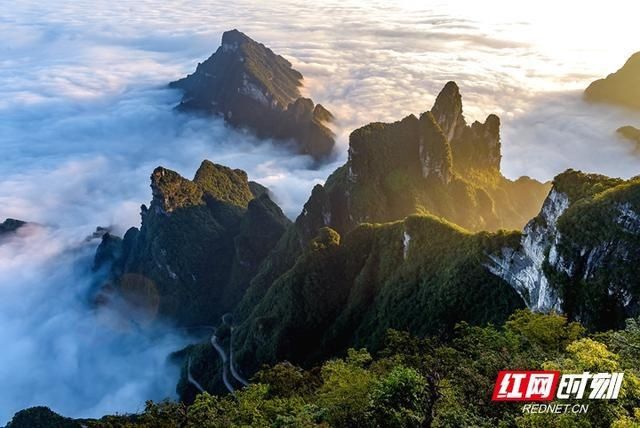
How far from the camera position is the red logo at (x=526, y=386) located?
73.0ft

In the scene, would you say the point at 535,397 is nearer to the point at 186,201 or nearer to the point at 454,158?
the point at 454,158

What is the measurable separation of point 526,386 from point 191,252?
128 m

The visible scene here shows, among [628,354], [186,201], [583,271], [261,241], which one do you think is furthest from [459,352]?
[186,201]

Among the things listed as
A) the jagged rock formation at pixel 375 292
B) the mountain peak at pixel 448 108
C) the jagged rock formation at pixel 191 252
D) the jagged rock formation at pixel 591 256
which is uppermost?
the jagged rock formation at pixel 591 256

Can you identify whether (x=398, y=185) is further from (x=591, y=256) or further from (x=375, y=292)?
(x=591, y=256)

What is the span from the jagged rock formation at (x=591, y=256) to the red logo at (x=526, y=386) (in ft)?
73.9

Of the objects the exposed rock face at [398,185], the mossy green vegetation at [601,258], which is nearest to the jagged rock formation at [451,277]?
the mossy green vegetation at [601,258]

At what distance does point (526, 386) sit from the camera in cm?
2370

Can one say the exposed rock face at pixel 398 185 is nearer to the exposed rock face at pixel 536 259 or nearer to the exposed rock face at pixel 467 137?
the exposed rock face at pixel 467 137

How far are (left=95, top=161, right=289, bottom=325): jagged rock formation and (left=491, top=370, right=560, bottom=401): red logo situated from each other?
11540 cm

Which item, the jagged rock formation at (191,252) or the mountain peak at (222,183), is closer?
the jagged rock formation at (191,252)

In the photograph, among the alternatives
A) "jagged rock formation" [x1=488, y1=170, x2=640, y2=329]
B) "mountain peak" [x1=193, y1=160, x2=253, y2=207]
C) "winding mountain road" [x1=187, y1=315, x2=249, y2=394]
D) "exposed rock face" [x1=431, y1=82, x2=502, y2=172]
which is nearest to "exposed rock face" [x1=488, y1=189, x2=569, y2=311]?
"jagged rock formation" [x1=488, y1=170, x2=640, y2=329]

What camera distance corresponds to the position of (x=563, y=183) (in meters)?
57.3

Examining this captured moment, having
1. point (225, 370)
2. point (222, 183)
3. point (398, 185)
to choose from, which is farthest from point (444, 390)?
point (222, 183)
